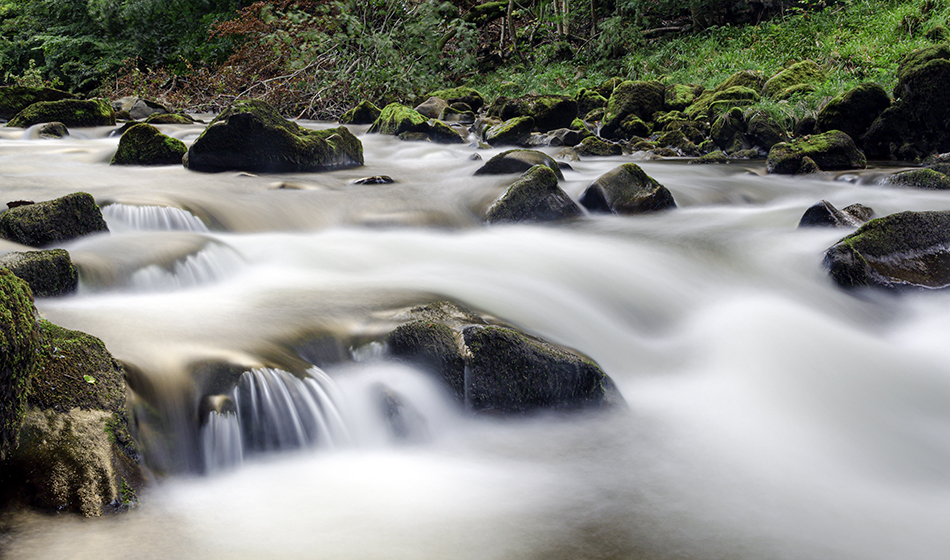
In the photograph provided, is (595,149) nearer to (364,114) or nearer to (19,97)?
(364,114)

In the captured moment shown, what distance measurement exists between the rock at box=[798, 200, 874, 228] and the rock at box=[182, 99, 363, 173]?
531cm

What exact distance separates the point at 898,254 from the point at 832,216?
118 cm

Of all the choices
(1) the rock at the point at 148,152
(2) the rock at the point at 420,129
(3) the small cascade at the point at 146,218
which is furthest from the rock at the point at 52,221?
(2) the rock at the point at 420,129

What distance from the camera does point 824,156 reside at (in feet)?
26.4

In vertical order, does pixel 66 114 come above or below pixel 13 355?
above

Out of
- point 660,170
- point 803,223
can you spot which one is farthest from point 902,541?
point 660,170

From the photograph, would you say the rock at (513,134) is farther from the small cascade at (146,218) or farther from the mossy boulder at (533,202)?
the small cascade at (146,218)

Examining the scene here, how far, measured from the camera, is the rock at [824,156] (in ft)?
26.1

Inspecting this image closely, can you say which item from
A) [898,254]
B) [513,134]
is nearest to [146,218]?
[898,254]

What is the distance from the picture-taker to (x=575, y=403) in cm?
311

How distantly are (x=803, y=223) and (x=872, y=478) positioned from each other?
3.52 metres

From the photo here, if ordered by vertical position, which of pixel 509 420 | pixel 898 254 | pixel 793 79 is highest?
pixel 793 79

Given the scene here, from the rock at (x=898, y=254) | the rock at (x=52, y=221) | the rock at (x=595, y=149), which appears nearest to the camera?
the rock at (x=52, y=221)

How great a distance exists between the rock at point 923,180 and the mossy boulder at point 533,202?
363 cm
